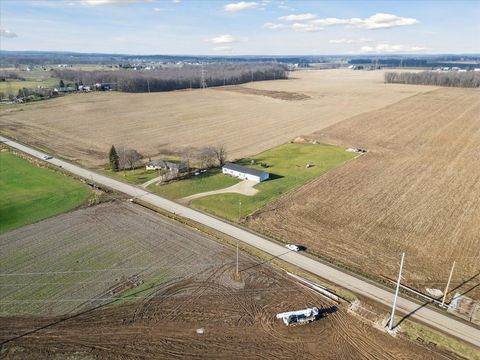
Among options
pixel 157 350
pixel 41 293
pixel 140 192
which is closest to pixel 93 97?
pixel 140 192

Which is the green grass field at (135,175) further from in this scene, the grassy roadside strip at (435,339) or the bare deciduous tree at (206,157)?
the grassy roadside strip at (435,339)

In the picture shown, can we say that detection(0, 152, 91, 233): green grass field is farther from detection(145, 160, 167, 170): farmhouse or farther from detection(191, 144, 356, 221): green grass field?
detection(191, 144, 356, 221): green grass field

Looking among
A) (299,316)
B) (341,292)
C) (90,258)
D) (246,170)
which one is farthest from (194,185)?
(299,316)

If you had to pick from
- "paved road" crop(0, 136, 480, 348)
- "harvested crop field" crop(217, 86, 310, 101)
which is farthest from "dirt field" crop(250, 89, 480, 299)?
"harvested crop field" crop(217, 86, 310, 101)

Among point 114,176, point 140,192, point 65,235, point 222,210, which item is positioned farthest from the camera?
point 114,176

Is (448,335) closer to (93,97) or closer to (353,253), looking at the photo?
(353,253)

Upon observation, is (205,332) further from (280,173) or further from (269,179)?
(280,173)
